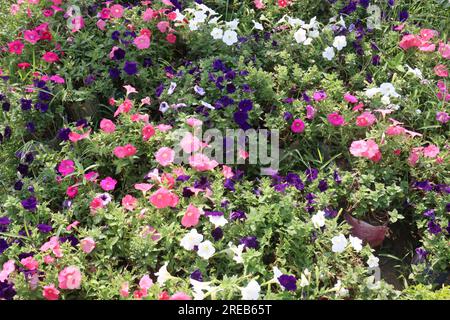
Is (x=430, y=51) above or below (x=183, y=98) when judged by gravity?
above

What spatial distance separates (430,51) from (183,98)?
1.61 m

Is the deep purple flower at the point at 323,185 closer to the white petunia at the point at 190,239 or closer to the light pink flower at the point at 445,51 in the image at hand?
the white petunia at the point at 190,239

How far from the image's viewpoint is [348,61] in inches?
136

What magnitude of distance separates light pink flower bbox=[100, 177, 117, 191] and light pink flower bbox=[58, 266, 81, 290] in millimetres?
519

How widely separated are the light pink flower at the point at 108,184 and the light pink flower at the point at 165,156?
9.7 inches

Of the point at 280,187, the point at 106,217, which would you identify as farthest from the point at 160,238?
the point at 280,187

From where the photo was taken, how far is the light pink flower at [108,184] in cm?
281

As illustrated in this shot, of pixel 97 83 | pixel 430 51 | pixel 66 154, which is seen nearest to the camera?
pixel 66 154

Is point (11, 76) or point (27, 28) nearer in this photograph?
point (11, 76)

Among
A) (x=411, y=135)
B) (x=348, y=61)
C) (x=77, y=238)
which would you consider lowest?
(x=77, y=238)

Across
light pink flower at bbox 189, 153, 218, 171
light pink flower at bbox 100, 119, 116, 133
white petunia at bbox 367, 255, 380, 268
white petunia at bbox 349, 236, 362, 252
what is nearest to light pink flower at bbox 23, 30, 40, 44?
light pink flower at bbox 100, 119, 116, 133

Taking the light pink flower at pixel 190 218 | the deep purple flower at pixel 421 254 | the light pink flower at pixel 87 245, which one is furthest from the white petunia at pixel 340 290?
the light pink flower at pixel 87 245

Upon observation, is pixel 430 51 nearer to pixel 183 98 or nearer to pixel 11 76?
pixel 183 98

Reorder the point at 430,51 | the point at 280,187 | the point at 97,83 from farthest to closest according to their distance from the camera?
1. the point at 430,51
2. the point at 97,83
3. the point at 280,187
